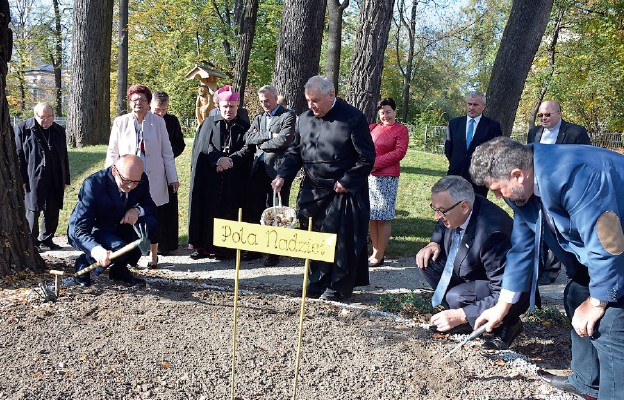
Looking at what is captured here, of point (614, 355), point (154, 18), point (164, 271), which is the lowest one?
point (164, 271)

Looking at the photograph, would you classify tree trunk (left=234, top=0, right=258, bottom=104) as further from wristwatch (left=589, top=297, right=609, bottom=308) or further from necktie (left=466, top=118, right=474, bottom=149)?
wristwatch (left=589, top=297, right=609, bottom=308)

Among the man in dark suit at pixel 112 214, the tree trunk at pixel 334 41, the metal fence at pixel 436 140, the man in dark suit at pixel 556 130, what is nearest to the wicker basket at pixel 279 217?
the man in dark suit at pixel 112 214

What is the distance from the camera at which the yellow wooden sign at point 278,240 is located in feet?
9.24

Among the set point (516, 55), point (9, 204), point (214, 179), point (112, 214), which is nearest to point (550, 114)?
point (516, 55)

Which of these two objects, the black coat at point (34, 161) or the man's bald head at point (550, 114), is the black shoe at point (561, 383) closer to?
the man's bald head at point (550, 114)

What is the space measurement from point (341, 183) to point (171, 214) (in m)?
2.44

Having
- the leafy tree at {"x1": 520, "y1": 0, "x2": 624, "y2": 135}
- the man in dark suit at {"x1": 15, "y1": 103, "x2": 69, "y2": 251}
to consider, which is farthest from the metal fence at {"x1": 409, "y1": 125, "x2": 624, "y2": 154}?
the man in dark suit at {"x1": 15, "y1": 103, "x2": 69, "y2": 251}

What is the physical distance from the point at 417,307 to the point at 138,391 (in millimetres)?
2495

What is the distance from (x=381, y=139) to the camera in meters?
6.46

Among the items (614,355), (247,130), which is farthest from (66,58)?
(614,355)

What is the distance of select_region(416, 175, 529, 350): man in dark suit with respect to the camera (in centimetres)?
358

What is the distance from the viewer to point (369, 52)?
7.41 m

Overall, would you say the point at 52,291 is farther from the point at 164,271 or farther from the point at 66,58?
the point at 66,58

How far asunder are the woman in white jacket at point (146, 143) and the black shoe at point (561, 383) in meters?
4.02
